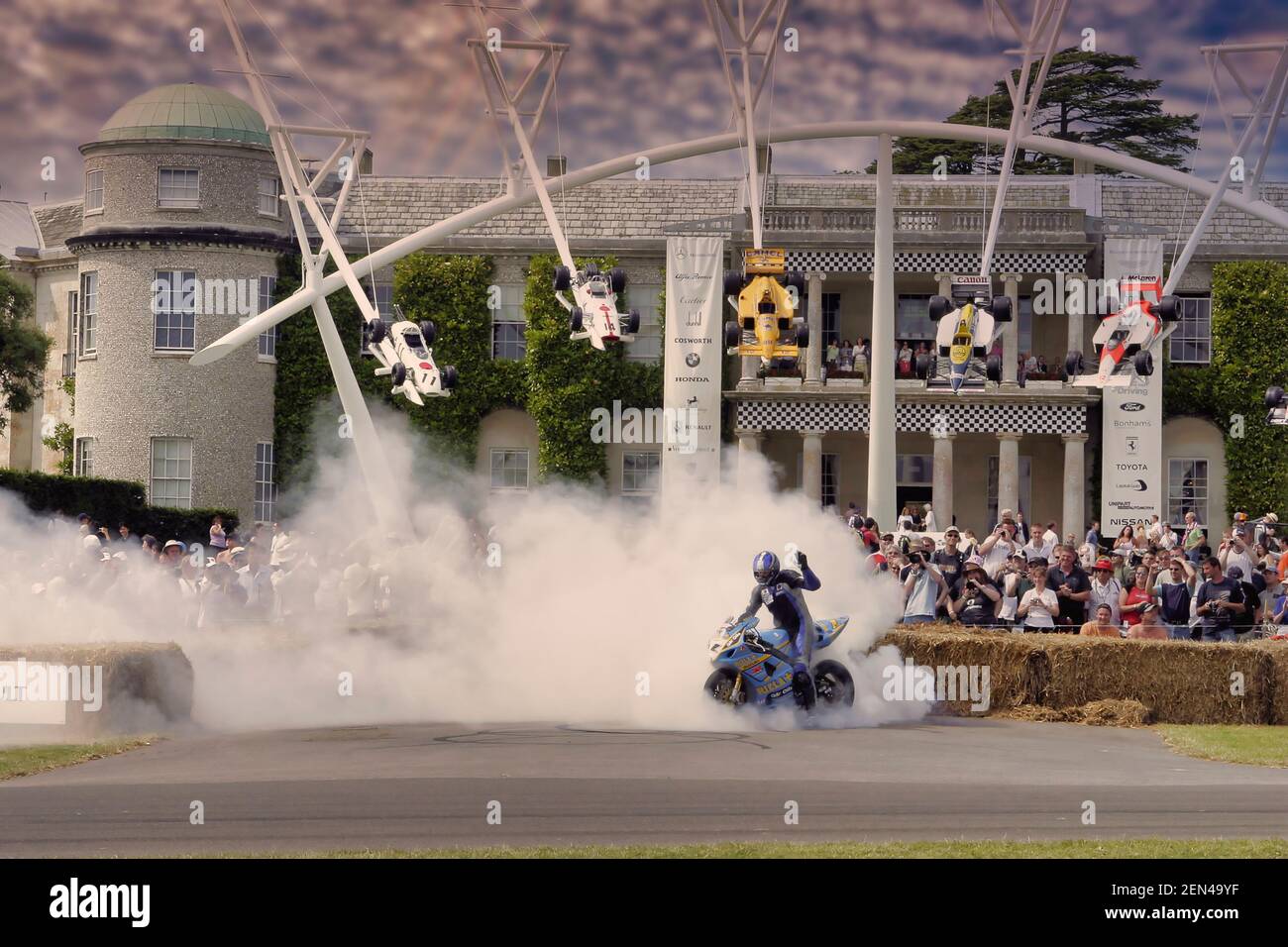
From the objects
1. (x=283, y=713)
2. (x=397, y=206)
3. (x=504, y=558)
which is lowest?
(x=283, y=713)

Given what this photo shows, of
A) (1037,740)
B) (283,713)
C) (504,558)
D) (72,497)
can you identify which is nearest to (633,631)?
(504,558)

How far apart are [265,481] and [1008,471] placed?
2095 cm

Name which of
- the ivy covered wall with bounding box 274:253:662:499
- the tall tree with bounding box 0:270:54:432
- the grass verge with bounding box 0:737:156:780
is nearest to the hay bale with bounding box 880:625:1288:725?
the grass verge with bounding box 0:737:156:780

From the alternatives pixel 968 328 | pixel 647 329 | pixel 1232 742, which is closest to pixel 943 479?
pixel 647 329

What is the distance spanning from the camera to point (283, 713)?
69.5 feet

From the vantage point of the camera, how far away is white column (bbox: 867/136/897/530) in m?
31.3

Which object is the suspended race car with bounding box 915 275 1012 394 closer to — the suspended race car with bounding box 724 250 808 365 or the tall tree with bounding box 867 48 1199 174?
the suspended race car with bounding box 724 250 808 365

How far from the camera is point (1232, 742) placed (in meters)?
19.0

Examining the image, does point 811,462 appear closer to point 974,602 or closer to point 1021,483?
point 1021,483

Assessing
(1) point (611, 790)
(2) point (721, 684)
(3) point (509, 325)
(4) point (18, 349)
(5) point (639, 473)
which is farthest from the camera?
(5) point (639, 473)

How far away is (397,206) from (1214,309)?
24083 mm

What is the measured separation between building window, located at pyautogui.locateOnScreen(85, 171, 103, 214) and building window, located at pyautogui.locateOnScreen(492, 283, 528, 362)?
1163cm
